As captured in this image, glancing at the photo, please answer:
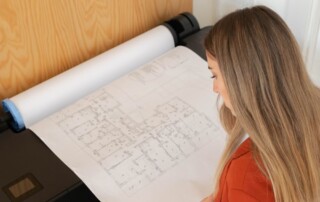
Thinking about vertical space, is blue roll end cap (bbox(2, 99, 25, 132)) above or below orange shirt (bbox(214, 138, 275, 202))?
above

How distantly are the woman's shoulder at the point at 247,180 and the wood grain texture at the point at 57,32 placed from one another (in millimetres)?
499

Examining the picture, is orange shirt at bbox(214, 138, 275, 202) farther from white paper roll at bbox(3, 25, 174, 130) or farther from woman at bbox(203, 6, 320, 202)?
white paper roll at bbox(3, 25, 174, 130)

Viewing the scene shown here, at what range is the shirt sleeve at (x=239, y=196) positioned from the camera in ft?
2.09

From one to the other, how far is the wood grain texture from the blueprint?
0.11 m

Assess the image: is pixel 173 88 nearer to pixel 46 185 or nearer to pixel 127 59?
pixel 127 59

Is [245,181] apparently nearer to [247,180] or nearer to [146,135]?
[247,180]

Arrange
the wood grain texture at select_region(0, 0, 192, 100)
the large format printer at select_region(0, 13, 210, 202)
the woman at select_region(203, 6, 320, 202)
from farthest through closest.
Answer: the wood grain texture at select_region(0, 0, 192, 100)
the large format printer at select_region(0, 13, 210, 202)
the woman at select_region(203, 6, 320, 202)

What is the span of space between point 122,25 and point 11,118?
363mm

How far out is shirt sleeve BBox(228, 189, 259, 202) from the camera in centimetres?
64

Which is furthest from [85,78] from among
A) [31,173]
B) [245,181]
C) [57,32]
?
[245,181]

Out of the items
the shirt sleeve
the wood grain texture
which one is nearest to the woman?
the shirt sleeve

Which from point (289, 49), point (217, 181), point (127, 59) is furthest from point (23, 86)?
point (289, 49)

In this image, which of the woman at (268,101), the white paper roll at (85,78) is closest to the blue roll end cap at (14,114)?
the white paper roll at (85,78)

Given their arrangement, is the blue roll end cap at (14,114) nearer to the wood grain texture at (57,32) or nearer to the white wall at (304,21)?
the wood grain texture at (57,32)
